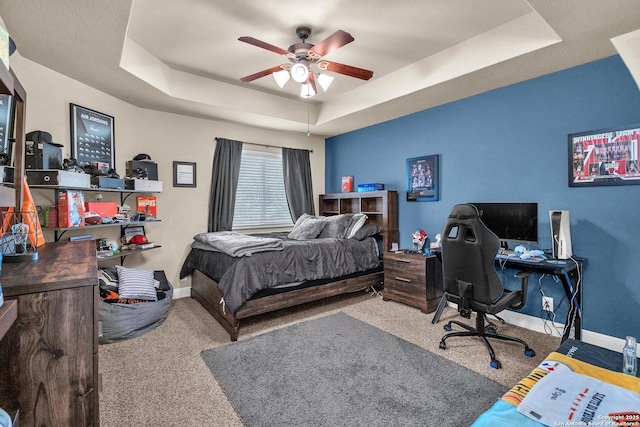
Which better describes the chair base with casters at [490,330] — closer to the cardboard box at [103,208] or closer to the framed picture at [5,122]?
the framed picture at [5,122]

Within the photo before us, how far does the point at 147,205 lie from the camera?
381 centimetres

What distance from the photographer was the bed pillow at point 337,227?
4156mm

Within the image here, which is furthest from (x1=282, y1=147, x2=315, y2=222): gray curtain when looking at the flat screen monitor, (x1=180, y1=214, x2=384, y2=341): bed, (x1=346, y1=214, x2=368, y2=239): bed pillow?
the flat screen monitor

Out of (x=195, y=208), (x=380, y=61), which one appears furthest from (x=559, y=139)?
(x=195, y=208)

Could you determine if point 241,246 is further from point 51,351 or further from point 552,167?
point 552,167

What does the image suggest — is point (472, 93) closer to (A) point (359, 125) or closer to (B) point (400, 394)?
(A) point (359, 125)

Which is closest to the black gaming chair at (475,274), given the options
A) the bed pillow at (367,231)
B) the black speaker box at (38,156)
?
the bed pillow at (367,231)

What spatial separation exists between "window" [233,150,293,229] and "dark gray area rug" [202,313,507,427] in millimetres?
2254

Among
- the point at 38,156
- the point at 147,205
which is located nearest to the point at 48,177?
the point at 38,156

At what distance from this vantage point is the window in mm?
4770

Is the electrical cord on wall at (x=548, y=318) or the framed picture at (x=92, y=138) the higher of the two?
the framed picture at (x=92, y=138)

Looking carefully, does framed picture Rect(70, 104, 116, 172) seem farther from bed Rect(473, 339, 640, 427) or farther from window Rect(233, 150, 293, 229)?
bed Rect(473, 339, 640, 427)

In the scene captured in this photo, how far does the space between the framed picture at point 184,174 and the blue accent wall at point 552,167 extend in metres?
2.90

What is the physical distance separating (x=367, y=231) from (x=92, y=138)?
3.23 metres
